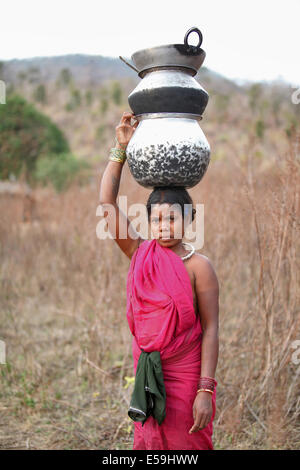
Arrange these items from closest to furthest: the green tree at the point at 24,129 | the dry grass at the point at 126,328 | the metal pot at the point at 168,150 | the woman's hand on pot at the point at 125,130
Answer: the metal pot at the point at 168,150 → the woman's hand on pot at the point at 125,130 → the dry grass at the point at 126,328 → the green tree at the point at 24,129

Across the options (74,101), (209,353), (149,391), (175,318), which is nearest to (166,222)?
(175,318)

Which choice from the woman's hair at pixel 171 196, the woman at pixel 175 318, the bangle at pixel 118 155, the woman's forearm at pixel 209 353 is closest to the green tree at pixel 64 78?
the bangle at pixel 118 155

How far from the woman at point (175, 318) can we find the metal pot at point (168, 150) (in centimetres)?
10

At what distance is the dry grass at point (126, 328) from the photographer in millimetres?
2457

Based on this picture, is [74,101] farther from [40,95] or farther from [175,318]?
[175,318]

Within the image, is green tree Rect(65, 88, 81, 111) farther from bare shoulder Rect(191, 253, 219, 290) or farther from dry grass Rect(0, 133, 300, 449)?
bare shoulder Rect(191, 253, 219, 290)

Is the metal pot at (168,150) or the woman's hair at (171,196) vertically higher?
the metal pot at (168,150)

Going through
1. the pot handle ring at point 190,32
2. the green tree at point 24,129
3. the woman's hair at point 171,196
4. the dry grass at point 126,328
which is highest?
the green tree at point 24,129

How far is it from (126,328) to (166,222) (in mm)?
2151

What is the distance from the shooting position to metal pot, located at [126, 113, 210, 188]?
1.45 metres

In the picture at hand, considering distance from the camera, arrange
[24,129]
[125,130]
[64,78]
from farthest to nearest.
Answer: [64,78] < [24,129] < [125,130]

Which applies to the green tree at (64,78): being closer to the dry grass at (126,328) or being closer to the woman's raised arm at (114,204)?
the dry grass at (126,328)

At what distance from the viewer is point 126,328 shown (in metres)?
3.56

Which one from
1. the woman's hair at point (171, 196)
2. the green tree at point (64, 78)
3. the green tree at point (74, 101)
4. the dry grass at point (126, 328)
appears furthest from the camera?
the green tree at point (64, 78)
